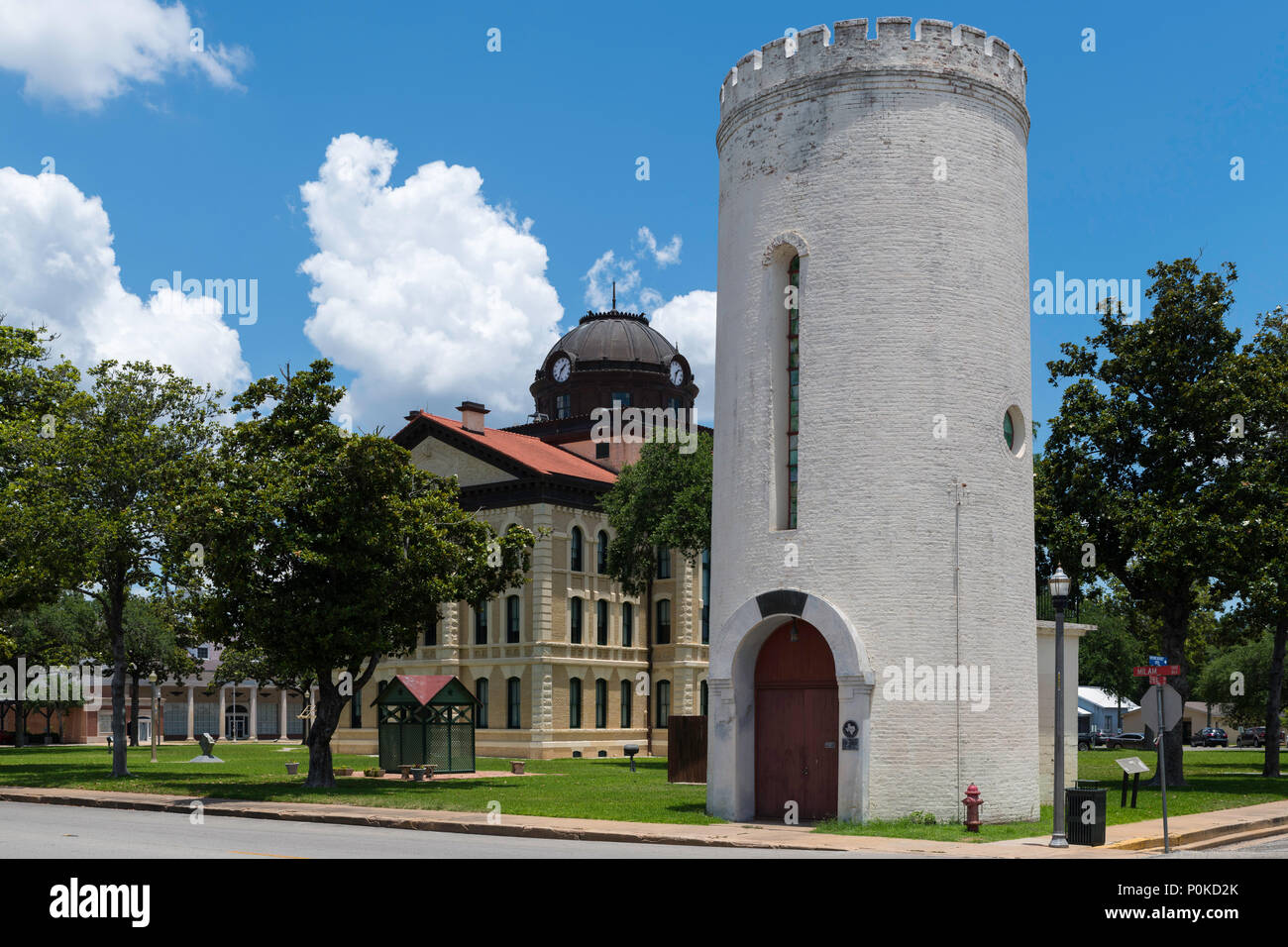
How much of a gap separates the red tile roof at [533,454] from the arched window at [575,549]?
2574mm

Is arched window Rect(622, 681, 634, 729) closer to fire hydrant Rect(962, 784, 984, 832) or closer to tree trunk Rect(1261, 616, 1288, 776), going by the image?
tree trunk Rect(1261, 616, 1288, 776)

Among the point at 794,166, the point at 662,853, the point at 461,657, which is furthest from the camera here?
the point at 461,657

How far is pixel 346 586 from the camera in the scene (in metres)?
31.9

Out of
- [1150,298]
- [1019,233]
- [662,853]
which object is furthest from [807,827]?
[1150,298]

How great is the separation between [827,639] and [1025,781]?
4.58 meters

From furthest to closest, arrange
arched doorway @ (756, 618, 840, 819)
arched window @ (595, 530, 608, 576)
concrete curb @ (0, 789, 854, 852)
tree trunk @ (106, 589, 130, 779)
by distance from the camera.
Answer: 1. arched window @ (595, 530, 608, 576)
2. tree trunk @ (106, 589, 130, 779)
3. arched doorway @ (756, 618, 840, 819)
4. concrete curb @ (0, 789, 854, 852)

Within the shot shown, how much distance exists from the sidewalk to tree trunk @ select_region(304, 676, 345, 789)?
3.52 m

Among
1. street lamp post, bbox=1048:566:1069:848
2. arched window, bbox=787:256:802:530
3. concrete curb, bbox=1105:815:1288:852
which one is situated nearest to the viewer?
street lamp post, bbox=1048:566:1069:848

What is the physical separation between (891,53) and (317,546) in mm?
16757

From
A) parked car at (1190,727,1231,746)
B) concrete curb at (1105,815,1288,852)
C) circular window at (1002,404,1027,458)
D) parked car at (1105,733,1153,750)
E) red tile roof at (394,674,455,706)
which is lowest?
parked car at (1190,727,1231,746)

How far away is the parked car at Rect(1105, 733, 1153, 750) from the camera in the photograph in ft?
268

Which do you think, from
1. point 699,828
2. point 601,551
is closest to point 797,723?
point 699,828

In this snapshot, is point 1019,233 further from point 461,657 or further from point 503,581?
point 461,657

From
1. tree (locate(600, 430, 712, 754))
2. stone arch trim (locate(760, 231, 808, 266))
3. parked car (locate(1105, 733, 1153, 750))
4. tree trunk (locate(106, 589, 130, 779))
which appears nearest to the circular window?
stone arch trim (locate(760, 231, 808, 266))
